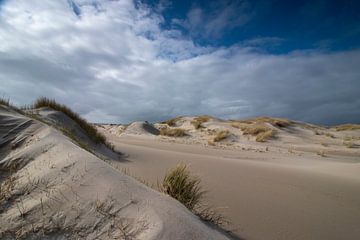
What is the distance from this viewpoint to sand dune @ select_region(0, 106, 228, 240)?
1.96 m

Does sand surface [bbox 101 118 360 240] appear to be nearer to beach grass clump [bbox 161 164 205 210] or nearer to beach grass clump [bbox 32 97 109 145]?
beach grass clump [bbox 161 164 205 210]

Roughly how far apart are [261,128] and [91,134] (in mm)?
13460

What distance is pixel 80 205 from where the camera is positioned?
2191 mm

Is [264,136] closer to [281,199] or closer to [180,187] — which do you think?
[281,199]

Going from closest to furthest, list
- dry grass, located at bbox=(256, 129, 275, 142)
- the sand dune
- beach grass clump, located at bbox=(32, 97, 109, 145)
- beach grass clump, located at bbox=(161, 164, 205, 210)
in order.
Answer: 1. the sand dune
2. beach grass clump, located at bbox=(161, 164, 205, 210)
3. beach grass clump, located at bbox=(32, 97, 109, 145)
4. dry grass, located at bbox=(256, 129, 275, 142)

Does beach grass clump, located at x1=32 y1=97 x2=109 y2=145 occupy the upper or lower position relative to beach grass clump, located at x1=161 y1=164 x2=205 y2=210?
upper

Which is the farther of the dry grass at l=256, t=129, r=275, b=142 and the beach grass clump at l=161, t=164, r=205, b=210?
the dry grass at l=256, t=129, r=275, b=142

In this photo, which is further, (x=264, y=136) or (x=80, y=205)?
(x=264, y=136)

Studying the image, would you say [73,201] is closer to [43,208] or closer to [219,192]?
[43,208]

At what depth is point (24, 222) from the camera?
6.73 ft

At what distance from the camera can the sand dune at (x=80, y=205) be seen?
1957mm

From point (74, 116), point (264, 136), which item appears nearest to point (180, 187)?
point (74, 116)

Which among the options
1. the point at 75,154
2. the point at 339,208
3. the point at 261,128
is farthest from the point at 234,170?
the point at 261,128

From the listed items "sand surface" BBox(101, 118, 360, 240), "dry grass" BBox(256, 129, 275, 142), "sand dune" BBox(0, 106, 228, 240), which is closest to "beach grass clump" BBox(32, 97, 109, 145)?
"sand surface" BBox(101, 118, 360, 240)
